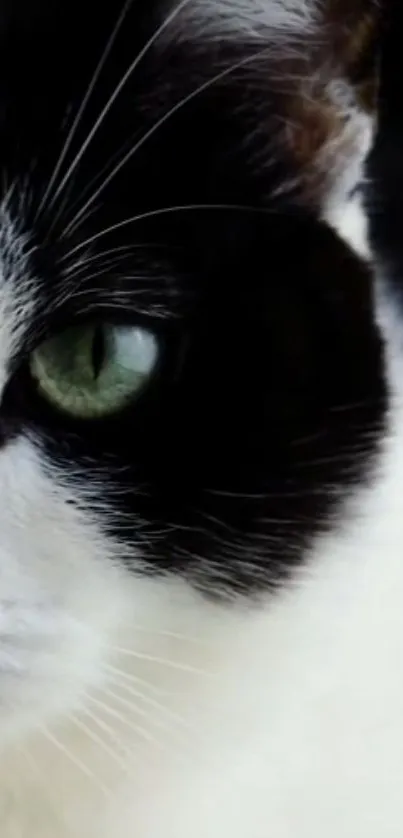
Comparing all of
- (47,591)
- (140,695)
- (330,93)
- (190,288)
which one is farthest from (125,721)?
(330,93)

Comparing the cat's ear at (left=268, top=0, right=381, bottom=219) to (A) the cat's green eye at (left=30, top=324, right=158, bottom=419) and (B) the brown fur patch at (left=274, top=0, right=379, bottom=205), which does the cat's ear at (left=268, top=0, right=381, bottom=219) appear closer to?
(B) the brown fur patch at (left=274, top=0, right=379, bottom=205)

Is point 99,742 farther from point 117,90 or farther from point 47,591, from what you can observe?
point 117,90

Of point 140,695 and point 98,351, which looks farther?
point 140,695

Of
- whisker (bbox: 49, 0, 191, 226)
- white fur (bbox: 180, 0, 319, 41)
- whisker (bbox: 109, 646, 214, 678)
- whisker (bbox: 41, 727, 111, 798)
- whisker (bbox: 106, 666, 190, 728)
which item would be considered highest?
white fur (bbox: 180, 0, 319, 41)

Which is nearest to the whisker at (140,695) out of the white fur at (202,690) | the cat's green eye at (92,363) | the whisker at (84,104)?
the white fur at (202,690)

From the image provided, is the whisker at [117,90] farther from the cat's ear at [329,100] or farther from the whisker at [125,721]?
the whisker at [125,721]

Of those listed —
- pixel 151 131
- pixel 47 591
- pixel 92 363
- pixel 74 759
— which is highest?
pixel 151 131

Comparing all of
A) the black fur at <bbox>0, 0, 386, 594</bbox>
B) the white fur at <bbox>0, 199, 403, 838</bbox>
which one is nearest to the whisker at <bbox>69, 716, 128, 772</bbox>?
the white fur at <bbox>0, 199, 403, 838</bbox>
